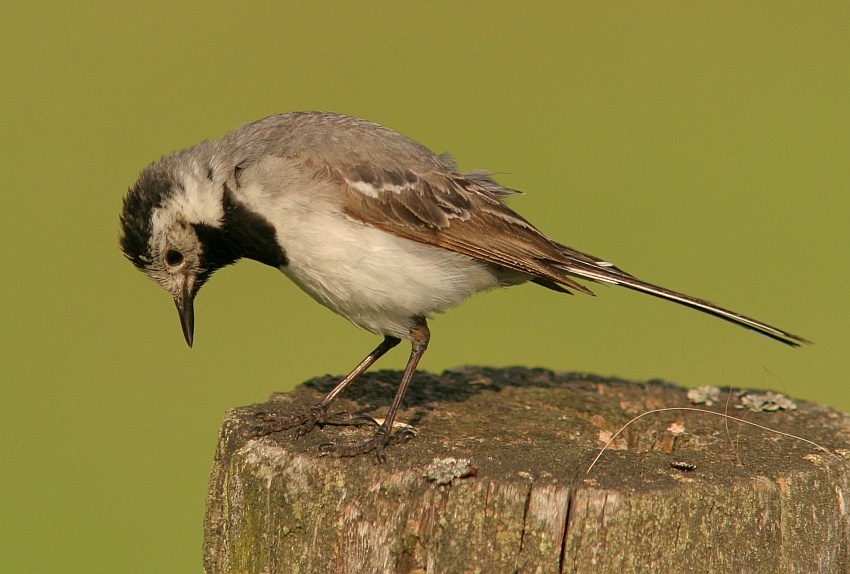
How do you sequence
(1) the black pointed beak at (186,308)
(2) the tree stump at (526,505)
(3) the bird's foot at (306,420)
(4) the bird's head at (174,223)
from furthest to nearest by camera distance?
(1) the black pointed beak at (186,308)
(4) the bird's head at (174,223)
(3) the bird's foot at (306,420)
(2) the tree stump at (526,505)

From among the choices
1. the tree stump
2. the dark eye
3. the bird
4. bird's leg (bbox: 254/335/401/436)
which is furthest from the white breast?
the tree stump

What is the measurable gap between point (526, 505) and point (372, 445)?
1.09 meters

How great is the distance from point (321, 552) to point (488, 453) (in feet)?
3.30

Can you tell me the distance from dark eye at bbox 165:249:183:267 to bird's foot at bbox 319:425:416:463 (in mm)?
2103

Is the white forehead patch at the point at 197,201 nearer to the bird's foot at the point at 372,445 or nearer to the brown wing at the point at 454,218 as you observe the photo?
the brown wing at the point at 454,218

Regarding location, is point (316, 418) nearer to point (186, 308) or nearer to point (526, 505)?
point (186, 308)

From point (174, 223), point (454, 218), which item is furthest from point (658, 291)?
point (174, 223)

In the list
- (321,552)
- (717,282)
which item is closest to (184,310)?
(321,552)

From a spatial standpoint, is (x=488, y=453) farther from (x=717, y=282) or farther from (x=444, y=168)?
(x=717, y=282)

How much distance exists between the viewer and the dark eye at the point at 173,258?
7148 millimetres

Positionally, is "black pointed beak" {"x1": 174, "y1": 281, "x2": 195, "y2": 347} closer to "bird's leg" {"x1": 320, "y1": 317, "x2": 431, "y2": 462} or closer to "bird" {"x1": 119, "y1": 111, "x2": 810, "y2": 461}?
"bird" {"x1": 119, "y1": 111, "x2": 810, "y2": 461}

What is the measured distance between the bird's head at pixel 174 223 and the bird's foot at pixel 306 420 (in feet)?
4.28

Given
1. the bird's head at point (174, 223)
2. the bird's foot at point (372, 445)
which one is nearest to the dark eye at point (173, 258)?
the bird's head at point (174, 223)

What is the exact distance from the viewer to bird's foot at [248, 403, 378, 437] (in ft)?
19.4
